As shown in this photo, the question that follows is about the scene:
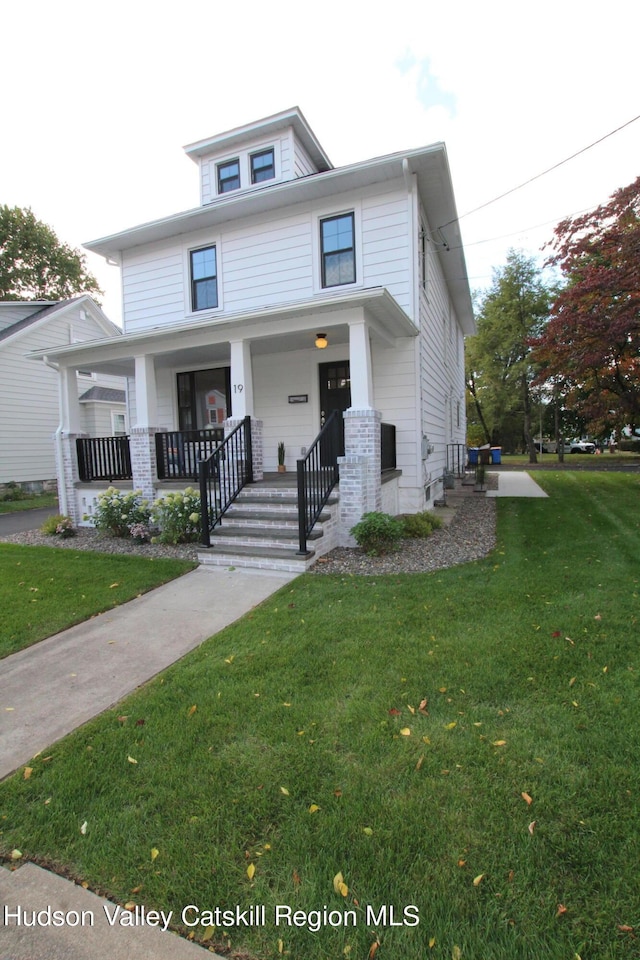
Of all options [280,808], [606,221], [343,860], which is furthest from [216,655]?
[606,221]

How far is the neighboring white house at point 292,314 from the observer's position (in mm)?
7000

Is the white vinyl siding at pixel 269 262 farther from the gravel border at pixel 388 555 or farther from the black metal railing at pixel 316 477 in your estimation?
the gravel border at pixel 388 555

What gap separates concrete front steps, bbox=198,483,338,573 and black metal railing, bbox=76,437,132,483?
3.38m

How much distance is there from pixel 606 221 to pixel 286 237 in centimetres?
827

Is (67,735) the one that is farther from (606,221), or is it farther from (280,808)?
(606,221)

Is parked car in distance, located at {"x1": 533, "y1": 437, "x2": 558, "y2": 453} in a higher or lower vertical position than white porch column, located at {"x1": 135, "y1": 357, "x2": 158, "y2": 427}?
lower

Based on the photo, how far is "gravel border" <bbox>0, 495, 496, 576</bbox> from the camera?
5.63m

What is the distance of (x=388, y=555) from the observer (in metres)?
6.07

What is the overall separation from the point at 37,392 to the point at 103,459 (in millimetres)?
8736

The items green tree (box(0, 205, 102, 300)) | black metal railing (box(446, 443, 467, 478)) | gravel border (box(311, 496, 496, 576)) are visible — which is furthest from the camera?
green tree (box(0, 205, 102, 300))

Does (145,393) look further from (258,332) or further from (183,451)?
(258,332)

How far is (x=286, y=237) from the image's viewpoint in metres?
8.76

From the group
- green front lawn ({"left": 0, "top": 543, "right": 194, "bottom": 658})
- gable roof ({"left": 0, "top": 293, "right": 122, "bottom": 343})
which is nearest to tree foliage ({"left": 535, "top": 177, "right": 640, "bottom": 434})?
green front lawn ({"left": 0, "top": 543, "right": 194, "bottom": 658})

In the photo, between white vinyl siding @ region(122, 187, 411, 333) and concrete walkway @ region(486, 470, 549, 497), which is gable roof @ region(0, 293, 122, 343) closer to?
white vinyl siding @ region(122, 187, 411, 333)
